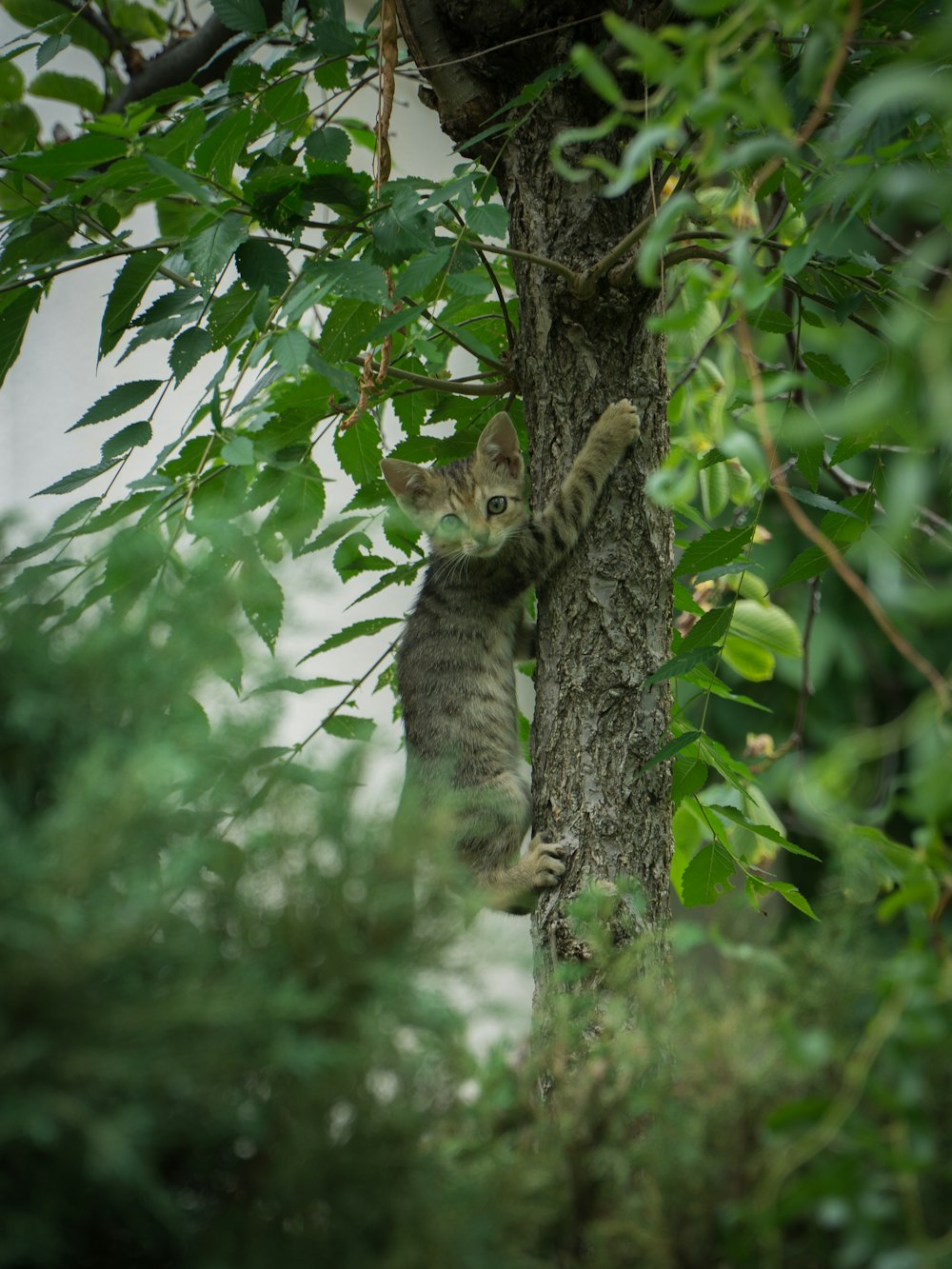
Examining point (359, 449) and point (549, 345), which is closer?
point (549, 345)

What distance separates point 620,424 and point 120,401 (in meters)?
0.57

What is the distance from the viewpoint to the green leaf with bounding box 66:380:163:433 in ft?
4.05

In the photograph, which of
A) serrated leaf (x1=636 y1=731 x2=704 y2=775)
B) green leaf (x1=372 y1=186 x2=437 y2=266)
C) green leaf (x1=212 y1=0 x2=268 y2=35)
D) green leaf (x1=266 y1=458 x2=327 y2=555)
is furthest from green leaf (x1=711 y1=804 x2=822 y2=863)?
green leaf (x1=212 y1=0 x2=268 y2=35)

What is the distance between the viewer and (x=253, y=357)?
3.94ft

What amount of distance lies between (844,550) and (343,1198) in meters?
0.90

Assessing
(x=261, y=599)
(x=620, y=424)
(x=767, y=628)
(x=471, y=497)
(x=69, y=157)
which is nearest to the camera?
(x=261, y=599)

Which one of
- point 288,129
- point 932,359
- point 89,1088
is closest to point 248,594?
point 89,1088

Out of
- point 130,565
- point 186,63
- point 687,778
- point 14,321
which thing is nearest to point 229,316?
point 14,321

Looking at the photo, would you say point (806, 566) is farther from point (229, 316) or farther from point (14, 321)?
point (14, 321)

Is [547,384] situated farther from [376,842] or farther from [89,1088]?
[89,1088]

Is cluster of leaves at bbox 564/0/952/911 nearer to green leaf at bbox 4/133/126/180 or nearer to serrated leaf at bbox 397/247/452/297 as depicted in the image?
serrated leaf at bbox 397/247/452/297

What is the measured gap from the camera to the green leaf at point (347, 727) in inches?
57.2

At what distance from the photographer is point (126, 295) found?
49.7 inches

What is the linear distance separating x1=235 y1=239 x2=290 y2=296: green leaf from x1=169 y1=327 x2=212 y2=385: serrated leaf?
76 mm
